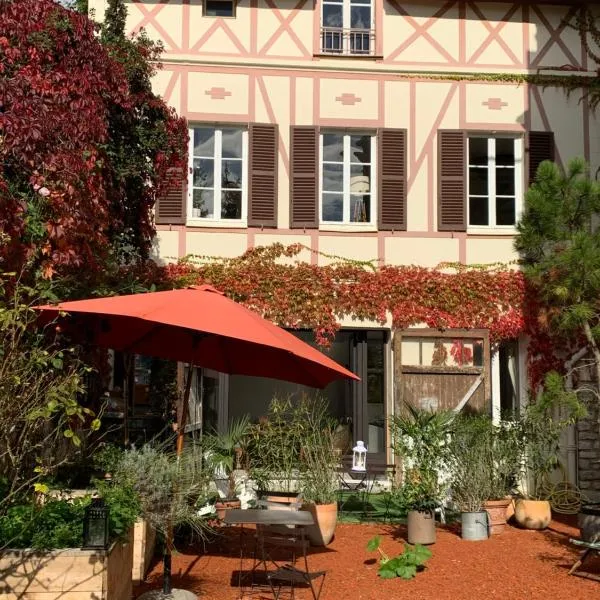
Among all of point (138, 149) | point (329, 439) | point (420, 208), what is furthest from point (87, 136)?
point (420, 208)

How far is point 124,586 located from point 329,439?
308 centimetres

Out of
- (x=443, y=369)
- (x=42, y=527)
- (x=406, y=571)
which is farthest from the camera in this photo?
(x=443, y=369)

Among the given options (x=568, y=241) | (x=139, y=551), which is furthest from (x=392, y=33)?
(x=139, y=551)

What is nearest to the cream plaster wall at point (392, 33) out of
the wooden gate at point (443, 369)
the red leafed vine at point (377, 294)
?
the red leafed vine at point (377, 294)

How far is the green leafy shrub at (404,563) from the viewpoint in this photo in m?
6.32

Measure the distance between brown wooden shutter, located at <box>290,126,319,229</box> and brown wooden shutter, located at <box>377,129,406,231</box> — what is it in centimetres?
81

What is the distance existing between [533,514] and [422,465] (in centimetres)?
149

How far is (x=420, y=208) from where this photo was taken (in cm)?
1090

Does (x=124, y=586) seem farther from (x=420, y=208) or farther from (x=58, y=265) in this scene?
(x=420, y=208)

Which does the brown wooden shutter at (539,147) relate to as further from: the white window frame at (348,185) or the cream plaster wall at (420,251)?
the white window frame at (348,185)

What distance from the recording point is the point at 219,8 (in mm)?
11055

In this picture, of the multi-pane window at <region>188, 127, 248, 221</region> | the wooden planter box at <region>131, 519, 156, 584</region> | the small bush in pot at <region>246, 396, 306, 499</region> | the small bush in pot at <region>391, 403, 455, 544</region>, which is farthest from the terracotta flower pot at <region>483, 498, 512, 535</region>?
the multi-pane window at <region>188, 127, 248, 221</region>

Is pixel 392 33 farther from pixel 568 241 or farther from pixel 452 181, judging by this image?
pixel 568 241

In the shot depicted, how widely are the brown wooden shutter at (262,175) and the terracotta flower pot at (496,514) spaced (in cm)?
444
